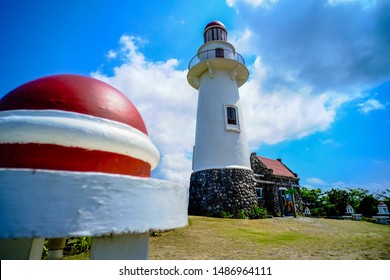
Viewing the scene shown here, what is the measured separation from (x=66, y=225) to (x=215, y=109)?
13.3m

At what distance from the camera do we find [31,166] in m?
1.58

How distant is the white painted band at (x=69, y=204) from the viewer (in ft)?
4.14

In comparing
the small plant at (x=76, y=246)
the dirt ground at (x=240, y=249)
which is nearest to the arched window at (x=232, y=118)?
the dirt ground at (x=240, y=249)

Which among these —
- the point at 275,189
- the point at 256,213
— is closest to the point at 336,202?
the point at 275,189

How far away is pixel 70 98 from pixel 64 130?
1.12ft

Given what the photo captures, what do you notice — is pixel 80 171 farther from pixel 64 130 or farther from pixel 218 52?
pixel 218 52

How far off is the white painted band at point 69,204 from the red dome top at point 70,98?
67 cm

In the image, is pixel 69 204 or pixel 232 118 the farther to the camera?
pixel 232 118

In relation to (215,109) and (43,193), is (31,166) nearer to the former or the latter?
(43,193)

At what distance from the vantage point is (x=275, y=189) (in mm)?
18188

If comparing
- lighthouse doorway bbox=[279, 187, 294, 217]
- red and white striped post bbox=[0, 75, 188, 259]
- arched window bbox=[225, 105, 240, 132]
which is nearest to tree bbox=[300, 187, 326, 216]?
lighthouse doorway bbox=[279, 187, 294, 217]

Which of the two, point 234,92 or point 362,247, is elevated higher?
point 234,92
